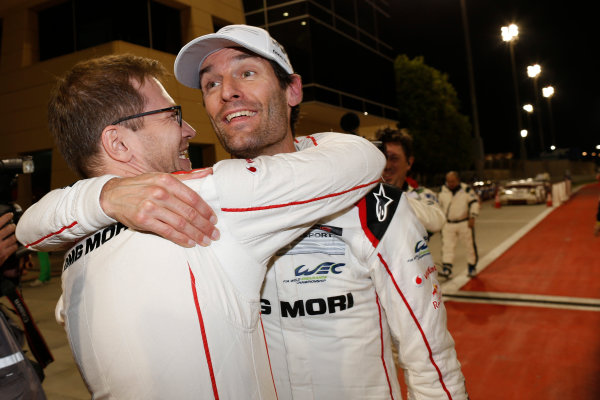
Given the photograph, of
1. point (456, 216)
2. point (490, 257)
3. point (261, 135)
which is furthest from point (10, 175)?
point (490, 257)

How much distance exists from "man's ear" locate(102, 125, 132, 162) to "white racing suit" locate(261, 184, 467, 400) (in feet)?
2.42

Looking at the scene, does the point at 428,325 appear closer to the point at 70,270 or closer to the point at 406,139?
the point at 70,270

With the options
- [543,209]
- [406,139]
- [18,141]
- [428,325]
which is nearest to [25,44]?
[18,141]

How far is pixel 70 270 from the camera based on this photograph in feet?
4.27

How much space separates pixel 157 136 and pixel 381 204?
937mm

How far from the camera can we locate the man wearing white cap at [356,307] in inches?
66.5

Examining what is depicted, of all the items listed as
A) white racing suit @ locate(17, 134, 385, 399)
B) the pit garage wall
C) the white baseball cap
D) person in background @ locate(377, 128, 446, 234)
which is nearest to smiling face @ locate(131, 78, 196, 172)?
white racing suit @ locate(17, 134, 385, 399)

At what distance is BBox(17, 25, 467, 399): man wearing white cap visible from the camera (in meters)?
1.69

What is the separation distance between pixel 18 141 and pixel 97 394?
1602 centimetres

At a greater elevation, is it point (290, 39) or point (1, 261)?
point (290, 39)

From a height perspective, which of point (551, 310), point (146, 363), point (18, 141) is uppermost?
point (18, 141)

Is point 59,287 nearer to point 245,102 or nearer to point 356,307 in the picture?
point 245,102

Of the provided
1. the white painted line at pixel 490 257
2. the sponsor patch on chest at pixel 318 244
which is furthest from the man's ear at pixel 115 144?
the white painted line at pixel 490 257

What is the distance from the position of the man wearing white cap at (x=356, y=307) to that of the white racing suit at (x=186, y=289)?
479 millimetres
